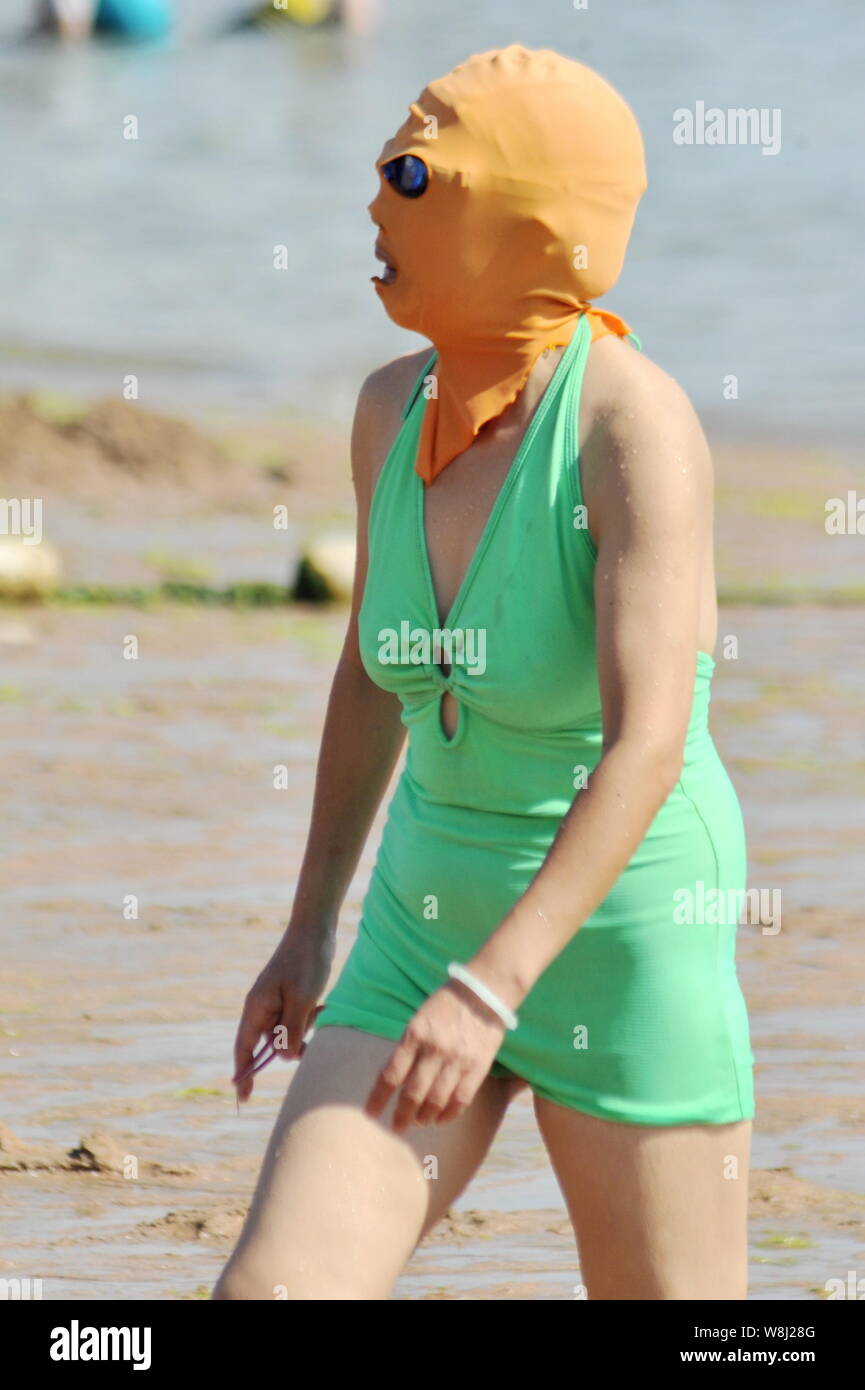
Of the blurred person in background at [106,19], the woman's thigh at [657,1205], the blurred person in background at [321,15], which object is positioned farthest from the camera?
the blurred person in background at [321,15]

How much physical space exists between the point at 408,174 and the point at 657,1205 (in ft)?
4.02

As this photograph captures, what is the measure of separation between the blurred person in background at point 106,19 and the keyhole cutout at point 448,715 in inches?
1361

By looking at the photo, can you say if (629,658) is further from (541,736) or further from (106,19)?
(106,19)

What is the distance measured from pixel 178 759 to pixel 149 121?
25.8 metres

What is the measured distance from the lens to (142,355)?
18938 millimetres

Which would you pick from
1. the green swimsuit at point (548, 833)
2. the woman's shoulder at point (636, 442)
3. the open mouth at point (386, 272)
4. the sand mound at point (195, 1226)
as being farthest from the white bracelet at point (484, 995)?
the sand mound at point (195, 1226)

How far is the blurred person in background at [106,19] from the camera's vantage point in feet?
117

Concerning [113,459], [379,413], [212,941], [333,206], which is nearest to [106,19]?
[333,206]

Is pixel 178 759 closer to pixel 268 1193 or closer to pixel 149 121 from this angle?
pixel 268 1193

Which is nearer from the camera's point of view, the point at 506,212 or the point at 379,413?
the point at 506,212

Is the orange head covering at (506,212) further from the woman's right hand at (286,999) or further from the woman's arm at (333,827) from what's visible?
the woman's right hand at (286,999)

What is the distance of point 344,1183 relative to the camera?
2.65m

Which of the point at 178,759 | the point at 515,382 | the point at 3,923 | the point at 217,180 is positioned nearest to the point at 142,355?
the point at 217,180

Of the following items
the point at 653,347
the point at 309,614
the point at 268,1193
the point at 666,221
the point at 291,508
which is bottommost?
the point at 268,1193
